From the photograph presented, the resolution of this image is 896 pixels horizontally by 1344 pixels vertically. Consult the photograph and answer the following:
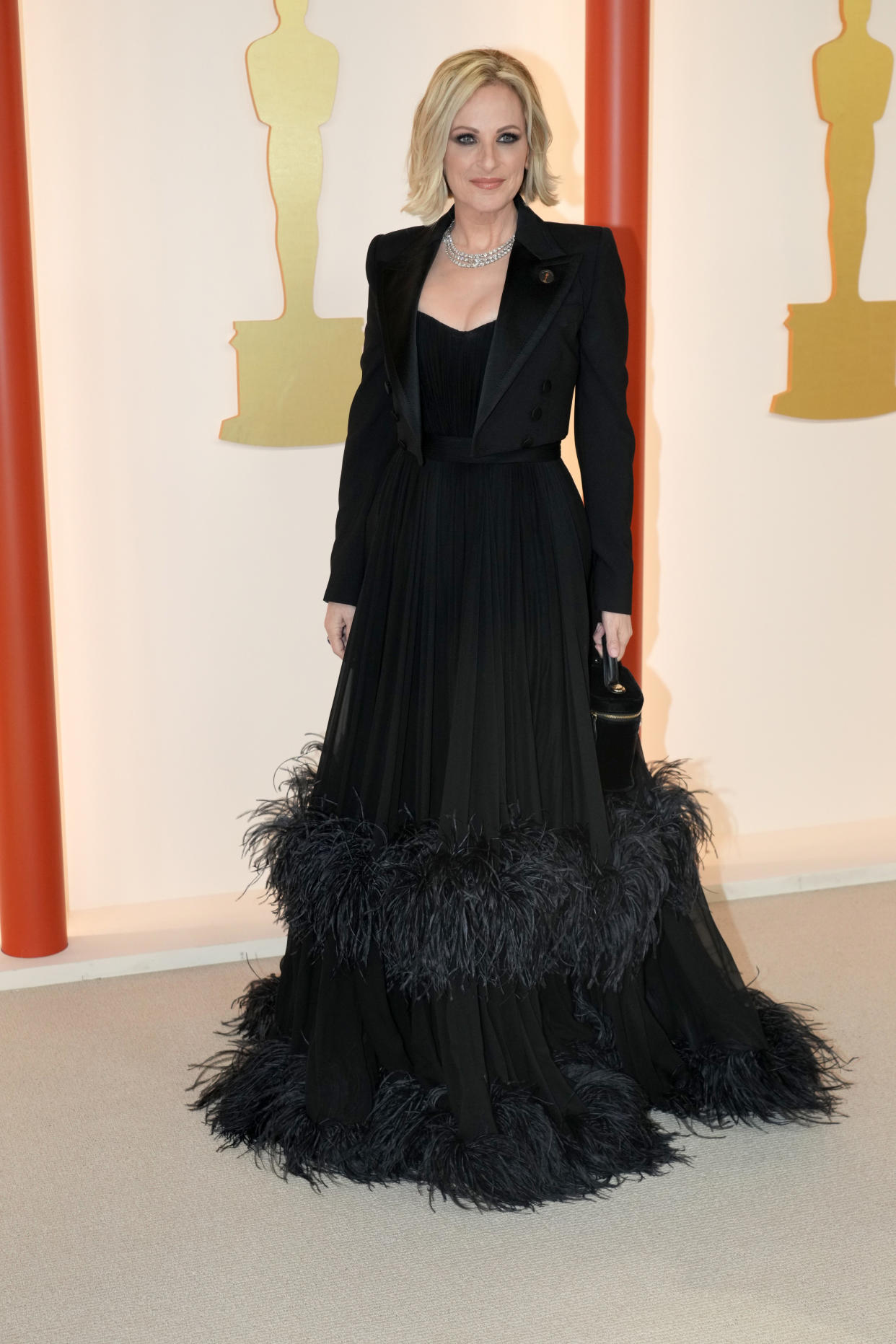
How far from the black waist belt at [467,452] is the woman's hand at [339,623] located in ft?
1.13

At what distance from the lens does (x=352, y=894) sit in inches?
89.1

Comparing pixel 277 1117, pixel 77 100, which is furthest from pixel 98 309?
pixel 277 1117

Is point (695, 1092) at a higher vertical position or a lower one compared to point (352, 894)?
lower

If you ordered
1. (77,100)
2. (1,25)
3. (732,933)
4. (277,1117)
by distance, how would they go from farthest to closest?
(732,933)
(77,100)
(1,25)
(277,1117)

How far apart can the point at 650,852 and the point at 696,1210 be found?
1.95ft

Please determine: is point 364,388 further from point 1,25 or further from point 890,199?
point 890,199

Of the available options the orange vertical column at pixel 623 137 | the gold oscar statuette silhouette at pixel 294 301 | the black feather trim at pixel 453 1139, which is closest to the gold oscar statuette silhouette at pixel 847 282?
the orange vertical column at pixel 623 137

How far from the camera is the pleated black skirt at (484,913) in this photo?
87.6 inches

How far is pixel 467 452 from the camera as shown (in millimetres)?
2334

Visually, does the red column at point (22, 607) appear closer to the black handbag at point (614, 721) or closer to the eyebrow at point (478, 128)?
the eyebrow at point (478, 128)

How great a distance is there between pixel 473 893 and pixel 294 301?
5.50ft

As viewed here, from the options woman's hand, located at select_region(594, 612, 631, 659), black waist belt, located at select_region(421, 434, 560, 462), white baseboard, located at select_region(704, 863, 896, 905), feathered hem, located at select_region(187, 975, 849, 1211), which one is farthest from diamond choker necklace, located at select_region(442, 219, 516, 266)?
white baseboard, located at select_region(704, 863, 896, 905)

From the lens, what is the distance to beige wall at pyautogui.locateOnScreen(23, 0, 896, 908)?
314 centimetres

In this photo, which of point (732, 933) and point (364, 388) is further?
point (732, 933)
